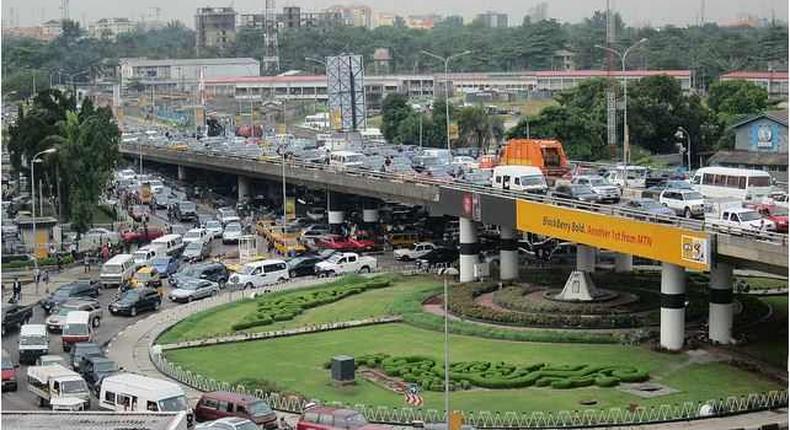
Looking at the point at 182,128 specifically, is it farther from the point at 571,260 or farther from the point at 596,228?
the point at 596,228

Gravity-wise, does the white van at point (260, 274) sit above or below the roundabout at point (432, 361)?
above

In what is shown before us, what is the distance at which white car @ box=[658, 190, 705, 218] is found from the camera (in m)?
48.0

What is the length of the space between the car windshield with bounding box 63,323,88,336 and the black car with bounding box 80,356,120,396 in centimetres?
513

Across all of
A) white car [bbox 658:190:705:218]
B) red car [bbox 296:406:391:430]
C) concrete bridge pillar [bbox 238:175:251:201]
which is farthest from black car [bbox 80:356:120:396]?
concrete bridge pillar [bbox 238:175:251:201]

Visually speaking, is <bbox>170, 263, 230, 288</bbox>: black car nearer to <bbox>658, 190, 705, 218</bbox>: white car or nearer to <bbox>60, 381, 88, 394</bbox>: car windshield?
<bbox>658, 190, 705, 218</bbox>: white car

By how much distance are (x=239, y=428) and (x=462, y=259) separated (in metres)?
23.4

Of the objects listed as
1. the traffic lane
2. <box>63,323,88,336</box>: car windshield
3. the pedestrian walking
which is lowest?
the traffic lane

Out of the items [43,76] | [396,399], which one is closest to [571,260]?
[396,399]

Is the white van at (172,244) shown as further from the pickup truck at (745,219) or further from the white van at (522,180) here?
the pickup truck at (745,219)

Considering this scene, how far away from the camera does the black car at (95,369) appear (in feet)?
122

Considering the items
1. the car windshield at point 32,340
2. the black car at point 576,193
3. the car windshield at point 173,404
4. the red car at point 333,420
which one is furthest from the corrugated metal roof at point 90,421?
the black car at point 576,193

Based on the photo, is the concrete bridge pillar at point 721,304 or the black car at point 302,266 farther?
the black car at point 302,266

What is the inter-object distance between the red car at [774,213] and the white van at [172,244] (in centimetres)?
2629

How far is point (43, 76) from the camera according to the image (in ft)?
610
